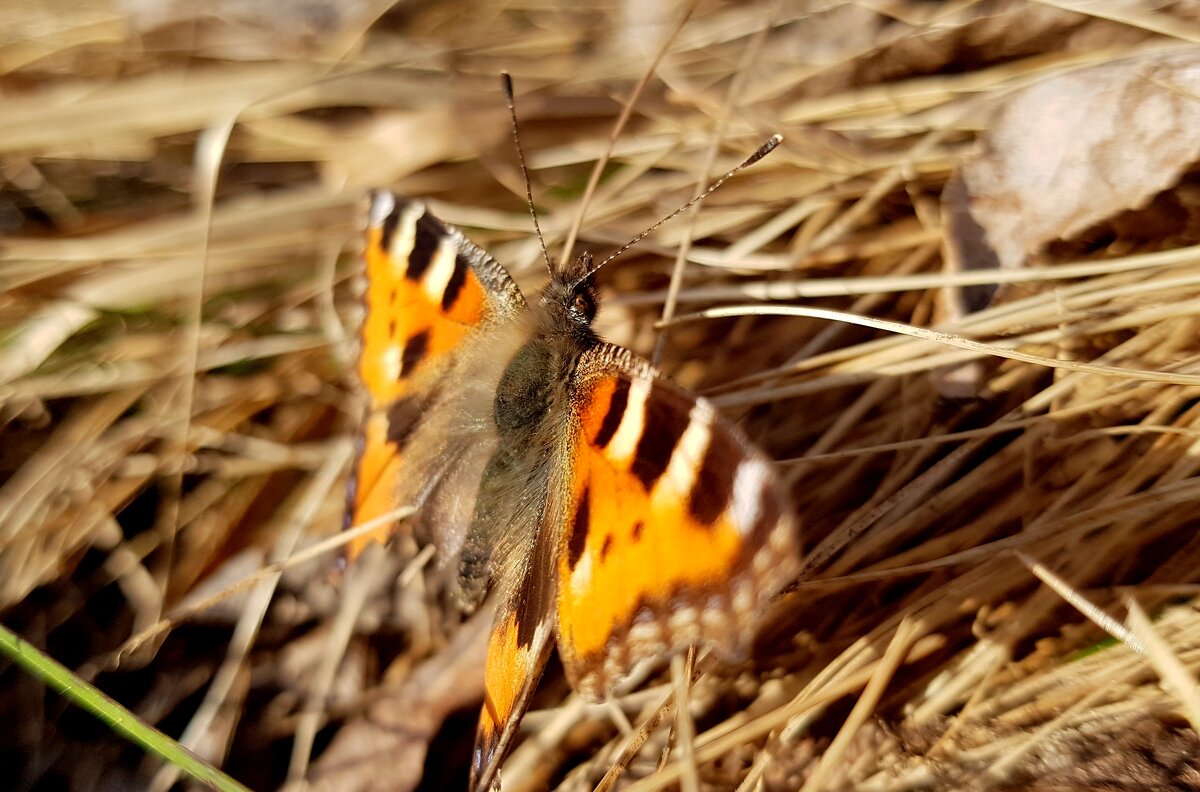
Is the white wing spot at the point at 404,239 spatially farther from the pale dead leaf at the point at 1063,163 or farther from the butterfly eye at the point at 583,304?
the pale dead leaf at the point at 1063,163

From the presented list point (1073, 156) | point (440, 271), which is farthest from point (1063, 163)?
point (440, 271)

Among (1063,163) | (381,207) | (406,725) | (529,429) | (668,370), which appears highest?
(381,207)

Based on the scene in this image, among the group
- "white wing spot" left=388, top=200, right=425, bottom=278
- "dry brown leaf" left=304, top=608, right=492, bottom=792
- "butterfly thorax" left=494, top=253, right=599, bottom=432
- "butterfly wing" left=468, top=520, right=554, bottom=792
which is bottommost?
"dry brown leaf" left=304, top=608, right=492, bottom=792

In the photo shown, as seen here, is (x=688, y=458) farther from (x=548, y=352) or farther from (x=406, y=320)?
(x=406, y=320)

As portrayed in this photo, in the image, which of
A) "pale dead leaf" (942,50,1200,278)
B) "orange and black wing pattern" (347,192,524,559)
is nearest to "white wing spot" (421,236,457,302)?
"orange and black wing pattern" (347,192,524,559)

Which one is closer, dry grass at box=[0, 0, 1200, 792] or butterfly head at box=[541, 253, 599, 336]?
dry grass at box=[0, 0, 1200, 792]

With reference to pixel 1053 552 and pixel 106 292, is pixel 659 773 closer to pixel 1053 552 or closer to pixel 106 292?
pixel 1053 552

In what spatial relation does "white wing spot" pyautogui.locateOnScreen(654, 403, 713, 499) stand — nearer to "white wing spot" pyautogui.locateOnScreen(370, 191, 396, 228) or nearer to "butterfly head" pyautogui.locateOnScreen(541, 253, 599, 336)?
"butterfly head" pyautogui.locateOnScreen(541, 253, 599, 336)
